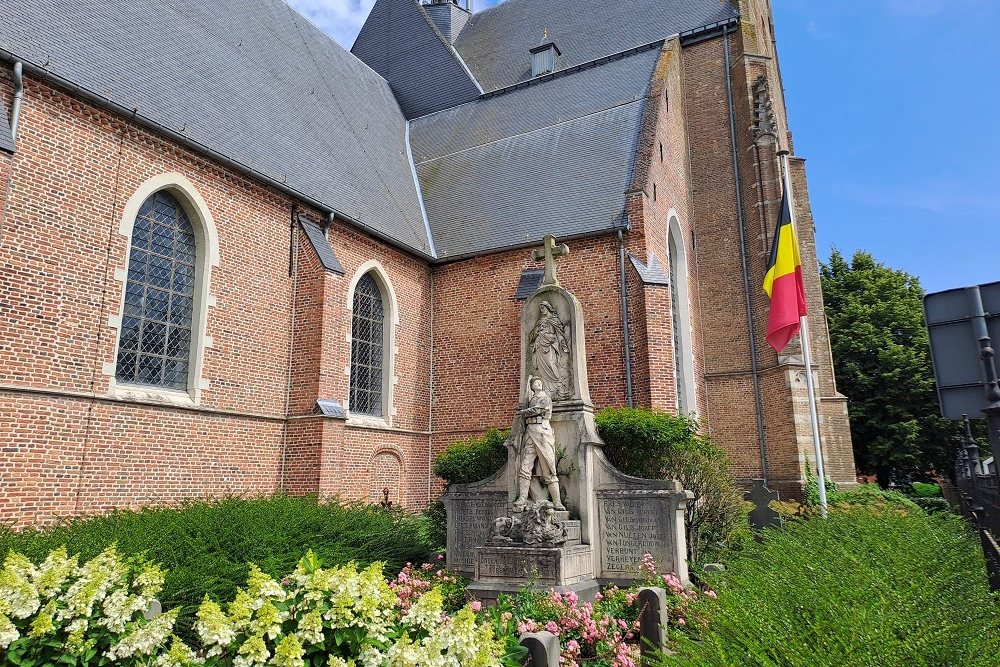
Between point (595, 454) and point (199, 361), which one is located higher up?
point (199, 361)

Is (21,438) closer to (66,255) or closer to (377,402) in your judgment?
(66,255)

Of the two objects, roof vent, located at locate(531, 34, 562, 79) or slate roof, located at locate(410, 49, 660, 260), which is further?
roof vent, located at locate(531, 34, 562, 79)

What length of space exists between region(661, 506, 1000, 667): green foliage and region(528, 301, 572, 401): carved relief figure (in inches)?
133

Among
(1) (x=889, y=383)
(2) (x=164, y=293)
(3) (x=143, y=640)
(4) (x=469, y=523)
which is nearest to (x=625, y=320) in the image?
(4) (x=469, y=523)

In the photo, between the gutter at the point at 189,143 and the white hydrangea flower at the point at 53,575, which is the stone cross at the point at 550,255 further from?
the white hydrangea flower at the point at 53,575

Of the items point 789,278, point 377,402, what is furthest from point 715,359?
point 377,402

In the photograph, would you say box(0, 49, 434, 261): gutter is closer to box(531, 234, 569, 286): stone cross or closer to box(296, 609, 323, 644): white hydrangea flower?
box(531, 234, 569, 286): stone cross

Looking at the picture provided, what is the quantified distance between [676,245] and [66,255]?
12.9m

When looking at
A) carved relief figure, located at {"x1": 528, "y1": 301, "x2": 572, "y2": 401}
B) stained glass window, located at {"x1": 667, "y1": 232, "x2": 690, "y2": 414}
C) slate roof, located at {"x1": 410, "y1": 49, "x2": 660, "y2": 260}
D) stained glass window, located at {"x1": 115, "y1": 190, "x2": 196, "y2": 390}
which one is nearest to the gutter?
stained glass window, located at {"x1": 115, "y1": 190, "x2": 196, "y2": 390}

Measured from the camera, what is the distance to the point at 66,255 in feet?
28.9

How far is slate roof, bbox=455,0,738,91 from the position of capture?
20.1 meters

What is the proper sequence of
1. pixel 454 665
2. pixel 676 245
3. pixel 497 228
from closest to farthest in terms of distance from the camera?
pixel 454 665 < pixel 497 228 < pixel 676 245

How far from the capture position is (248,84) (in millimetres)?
13445

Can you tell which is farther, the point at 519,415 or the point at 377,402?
the point at 377,402
